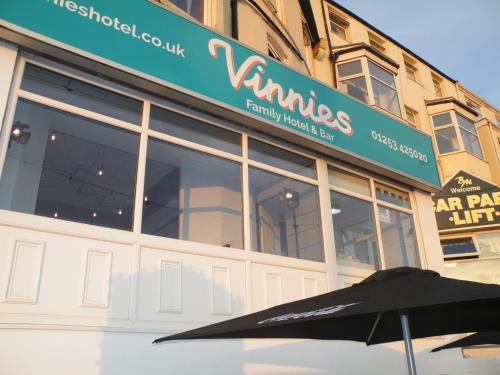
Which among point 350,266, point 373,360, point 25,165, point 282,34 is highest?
point 282,34

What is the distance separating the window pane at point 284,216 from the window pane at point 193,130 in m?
0.56

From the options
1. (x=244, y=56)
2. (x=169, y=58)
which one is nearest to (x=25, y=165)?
(x=169, y=58)

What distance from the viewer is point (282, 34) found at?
31.3 feet

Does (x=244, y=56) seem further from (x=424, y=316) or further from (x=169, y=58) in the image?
A: (x=424, y=316)

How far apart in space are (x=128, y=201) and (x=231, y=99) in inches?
82.3

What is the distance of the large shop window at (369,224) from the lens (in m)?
7.75

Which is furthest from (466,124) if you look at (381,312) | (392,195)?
(381,312)

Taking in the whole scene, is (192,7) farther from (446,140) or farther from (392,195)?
(446,140)

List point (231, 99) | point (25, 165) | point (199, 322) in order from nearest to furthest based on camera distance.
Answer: point (25, 165)
point (199, 322)
point (231, 99)

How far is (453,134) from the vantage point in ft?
58.7

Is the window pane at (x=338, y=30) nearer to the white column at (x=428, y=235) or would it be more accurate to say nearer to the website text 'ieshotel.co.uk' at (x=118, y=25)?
the white column at (x=428, y=235)

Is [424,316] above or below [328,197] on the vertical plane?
below

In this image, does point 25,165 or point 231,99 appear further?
point 231,99

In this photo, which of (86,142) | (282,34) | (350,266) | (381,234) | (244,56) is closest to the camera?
(86,142)
